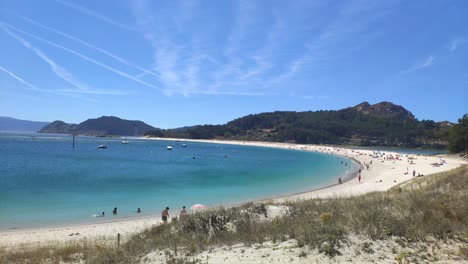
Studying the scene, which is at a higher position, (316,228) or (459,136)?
(459,136)

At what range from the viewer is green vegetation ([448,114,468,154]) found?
87475 millimetres

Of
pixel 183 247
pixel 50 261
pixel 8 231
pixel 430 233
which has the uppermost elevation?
pixel 430 233

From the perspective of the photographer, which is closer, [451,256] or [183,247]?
[451,256]

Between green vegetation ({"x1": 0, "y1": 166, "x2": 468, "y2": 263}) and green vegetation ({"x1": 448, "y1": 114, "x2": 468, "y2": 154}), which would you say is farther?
green vegetation ({"x1": 448, "y1": 114, "x2": 468, "y2": 154})

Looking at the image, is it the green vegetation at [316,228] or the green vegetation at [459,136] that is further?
the green vegetation at [459,136]

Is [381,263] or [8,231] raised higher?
[381,263]

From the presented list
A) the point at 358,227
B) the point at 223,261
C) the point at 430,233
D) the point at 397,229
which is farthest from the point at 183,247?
the point at 430,233

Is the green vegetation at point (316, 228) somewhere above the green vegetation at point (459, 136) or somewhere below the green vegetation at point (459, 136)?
below

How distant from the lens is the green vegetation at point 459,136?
87.5 meters

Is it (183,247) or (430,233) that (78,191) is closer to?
(183,247)

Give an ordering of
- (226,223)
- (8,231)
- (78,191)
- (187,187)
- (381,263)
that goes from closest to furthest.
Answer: (381,263)
(226,223)
(8,231)
(78,191)
(187,187)

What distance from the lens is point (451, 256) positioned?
684 centimetres

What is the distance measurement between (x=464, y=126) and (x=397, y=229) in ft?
317

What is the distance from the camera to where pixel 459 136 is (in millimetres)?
89625
